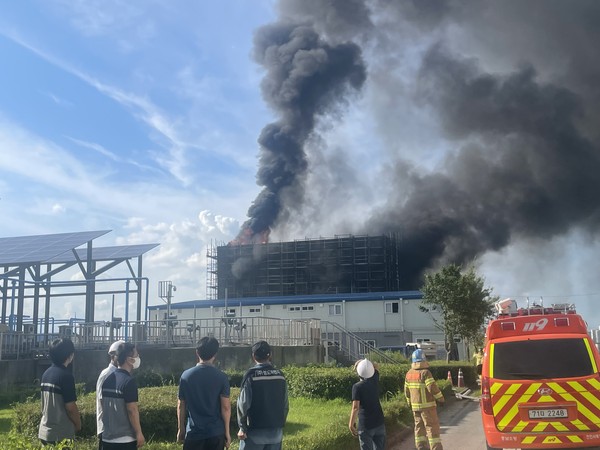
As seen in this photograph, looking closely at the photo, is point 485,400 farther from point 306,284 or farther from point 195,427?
point 306,284

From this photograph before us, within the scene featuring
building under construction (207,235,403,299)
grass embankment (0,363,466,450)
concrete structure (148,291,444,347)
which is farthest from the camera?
building under construction (207,235,403,299)

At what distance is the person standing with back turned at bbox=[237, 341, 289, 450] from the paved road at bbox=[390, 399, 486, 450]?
5885 millimetres

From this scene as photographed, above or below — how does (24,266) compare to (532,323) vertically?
above

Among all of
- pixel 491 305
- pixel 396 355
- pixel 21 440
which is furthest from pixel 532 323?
pixel 491 305

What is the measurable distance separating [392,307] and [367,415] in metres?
39.9

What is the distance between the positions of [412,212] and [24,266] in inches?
1874

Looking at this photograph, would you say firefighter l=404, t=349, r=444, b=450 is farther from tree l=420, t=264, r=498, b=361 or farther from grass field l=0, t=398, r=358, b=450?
tree l=420, t=264, r=498, b=361

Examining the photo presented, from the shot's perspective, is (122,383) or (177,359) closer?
(122,383)

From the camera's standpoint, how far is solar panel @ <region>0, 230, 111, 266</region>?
24.0m

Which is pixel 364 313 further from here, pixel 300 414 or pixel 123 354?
pixel 123 354

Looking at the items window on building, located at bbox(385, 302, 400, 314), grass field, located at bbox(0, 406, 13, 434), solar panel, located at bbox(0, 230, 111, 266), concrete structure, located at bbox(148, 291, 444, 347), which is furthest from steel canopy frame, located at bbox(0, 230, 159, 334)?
window on building, located at bbox(385, 302, 400, 314)

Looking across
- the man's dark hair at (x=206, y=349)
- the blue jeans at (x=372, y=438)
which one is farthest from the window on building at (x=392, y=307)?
the man's dark hair at (x=206, y=349)

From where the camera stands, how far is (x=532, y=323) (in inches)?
393

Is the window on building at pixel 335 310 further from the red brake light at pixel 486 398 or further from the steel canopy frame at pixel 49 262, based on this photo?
the red brake light at pixel 486 398
